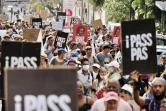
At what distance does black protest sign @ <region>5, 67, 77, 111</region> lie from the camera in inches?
247

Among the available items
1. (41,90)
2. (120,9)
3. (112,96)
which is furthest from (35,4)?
(41,90)

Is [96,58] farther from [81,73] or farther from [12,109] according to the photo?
[12,109]

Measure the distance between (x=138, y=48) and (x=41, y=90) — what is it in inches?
111

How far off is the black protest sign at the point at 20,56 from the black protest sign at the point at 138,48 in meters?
1.08

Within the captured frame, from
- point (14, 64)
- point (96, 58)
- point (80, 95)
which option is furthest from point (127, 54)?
point (96, 58)

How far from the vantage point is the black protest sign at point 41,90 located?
6262mm

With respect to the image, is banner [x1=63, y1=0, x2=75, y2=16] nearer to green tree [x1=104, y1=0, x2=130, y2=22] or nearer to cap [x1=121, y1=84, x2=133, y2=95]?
green tree [x1=104, y1=0, x2=130, y2=22]

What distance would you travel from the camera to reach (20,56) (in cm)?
876

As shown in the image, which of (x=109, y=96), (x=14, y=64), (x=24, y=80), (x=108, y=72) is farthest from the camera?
→ (x=108, y=72)

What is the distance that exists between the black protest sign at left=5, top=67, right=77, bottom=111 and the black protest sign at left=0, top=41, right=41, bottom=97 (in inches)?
86.8

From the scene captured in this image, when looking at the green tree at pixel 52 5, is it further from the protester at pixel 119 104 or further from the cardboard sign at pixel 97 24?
the protester at pixel 119 104

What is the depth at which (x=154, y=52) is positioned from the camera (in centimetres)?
901

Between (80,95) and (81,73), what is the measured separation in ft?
10.3

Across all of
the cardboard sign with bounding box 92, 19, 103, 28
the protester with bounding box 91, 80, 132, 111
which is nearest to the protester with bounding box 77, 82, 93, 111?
the protester with bounding box 91, 80, 132, 111
